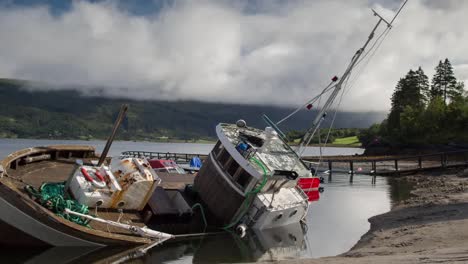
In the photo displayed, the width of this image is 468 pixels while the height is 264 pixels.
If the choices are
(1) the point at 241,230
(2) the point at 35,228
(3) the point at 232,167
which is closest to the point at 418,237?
(1) the point at 241,230

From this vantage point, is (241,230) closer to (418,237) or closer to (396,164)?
(418,237)

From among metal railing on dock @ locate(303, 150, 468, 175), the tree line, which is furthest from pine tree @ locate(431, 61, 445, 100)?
metal railing on dock @ locate(303, 150, 468, 175)

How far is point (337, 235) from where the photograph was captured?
23.9m

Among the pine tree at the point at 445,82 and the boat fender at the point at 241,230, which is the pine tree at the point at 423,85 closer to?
the pine tree at the point at 445,82

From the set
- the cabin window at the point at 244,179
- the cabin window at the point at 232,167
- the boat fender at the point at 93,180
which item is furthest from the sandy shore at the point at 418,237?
the boat fender at the point at 93,180

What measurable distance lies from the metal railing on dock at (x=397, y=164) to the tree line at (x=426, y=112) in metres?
13.5

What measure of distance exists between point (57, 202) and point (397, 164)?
201 feet

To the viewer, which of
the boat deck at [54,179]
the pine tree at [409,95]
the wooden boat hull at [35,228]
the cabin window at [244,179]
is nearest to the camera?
the wooden boat hull at [35,228]

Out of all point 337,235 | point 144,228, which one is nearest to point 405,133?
point 337,235

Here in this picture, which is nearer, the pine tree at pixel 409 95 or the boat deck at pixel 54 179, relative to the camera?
the boat deck at pixel 54 179

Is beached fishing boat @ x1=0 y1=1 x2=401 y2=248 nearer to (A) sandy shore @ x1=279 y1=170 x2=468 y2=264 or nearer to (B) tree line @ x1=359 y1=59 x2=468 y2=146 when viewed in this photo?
(A) sandy shore @ x1=279 y1=170 x2=468 y2=264

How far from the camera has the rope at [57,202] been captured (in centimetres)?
1672

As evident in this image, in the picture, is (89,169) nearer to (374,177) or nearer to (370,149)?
(374,177)

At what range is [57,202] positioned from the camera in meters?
17.0
